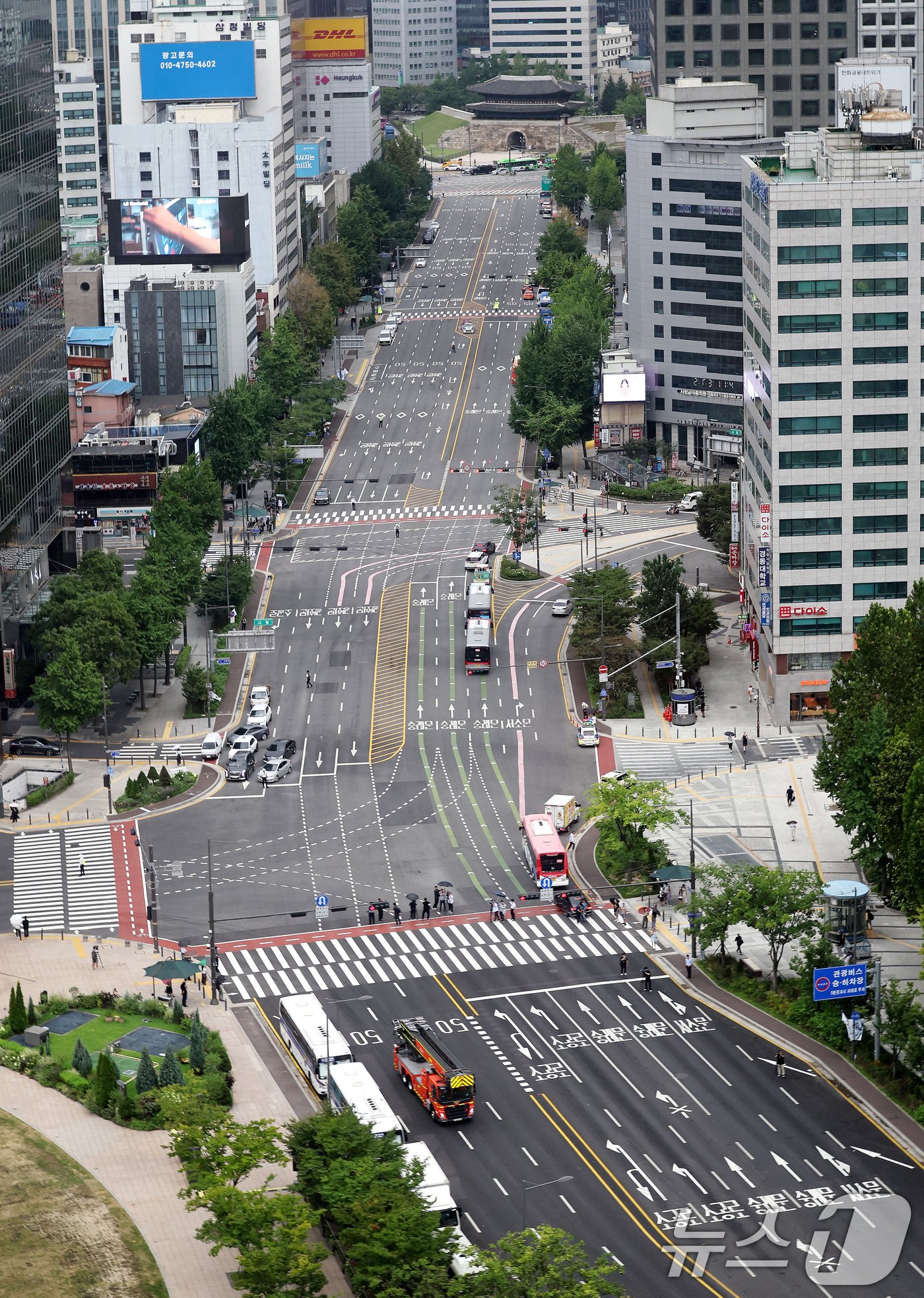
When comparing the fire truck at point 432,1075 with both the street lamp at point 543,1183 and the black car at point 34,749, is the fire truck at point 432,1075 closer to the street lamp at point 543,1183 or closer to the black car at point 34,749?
the street lamp at point 543,1183

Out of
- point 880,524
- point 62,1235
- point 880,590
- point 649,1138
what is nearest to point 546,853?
point 649,1138

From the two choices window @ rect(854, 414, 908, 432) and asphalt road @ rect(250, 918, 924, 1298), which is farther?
window @ rect(854, 414, 908, 432)

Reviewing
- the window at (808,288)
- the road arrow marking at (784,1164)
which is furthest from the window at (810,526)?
the road arrow marking at (784,1164)

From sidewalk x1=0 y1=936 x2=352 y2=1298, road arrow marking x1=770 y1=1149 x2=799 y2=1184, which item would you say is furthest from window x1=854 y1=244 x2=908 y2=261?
road arrow marking x1=770 y1=1149 x2=799 y2=1184

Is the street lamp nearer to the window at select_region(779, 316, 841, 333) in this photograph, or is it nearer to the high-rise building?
the window at select_region(779, 316, 841, 333)

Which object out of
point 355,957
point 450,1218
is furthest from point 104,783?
point 450,1218

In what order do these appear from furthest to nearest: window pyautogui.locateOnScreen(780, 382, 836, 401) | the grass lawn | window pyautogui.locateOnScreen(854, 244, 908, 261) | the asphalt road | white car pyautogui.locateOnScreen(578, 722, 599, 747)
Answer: white car pyautogui.locateOnScreen(578, 722, 599, 747)
window pyautogui.locateOnScreen(780, 382, 836, 401)
window pyautogui.locateOnScreen(854, 244, 908, 261)
the asphalt road
the grass lawn
